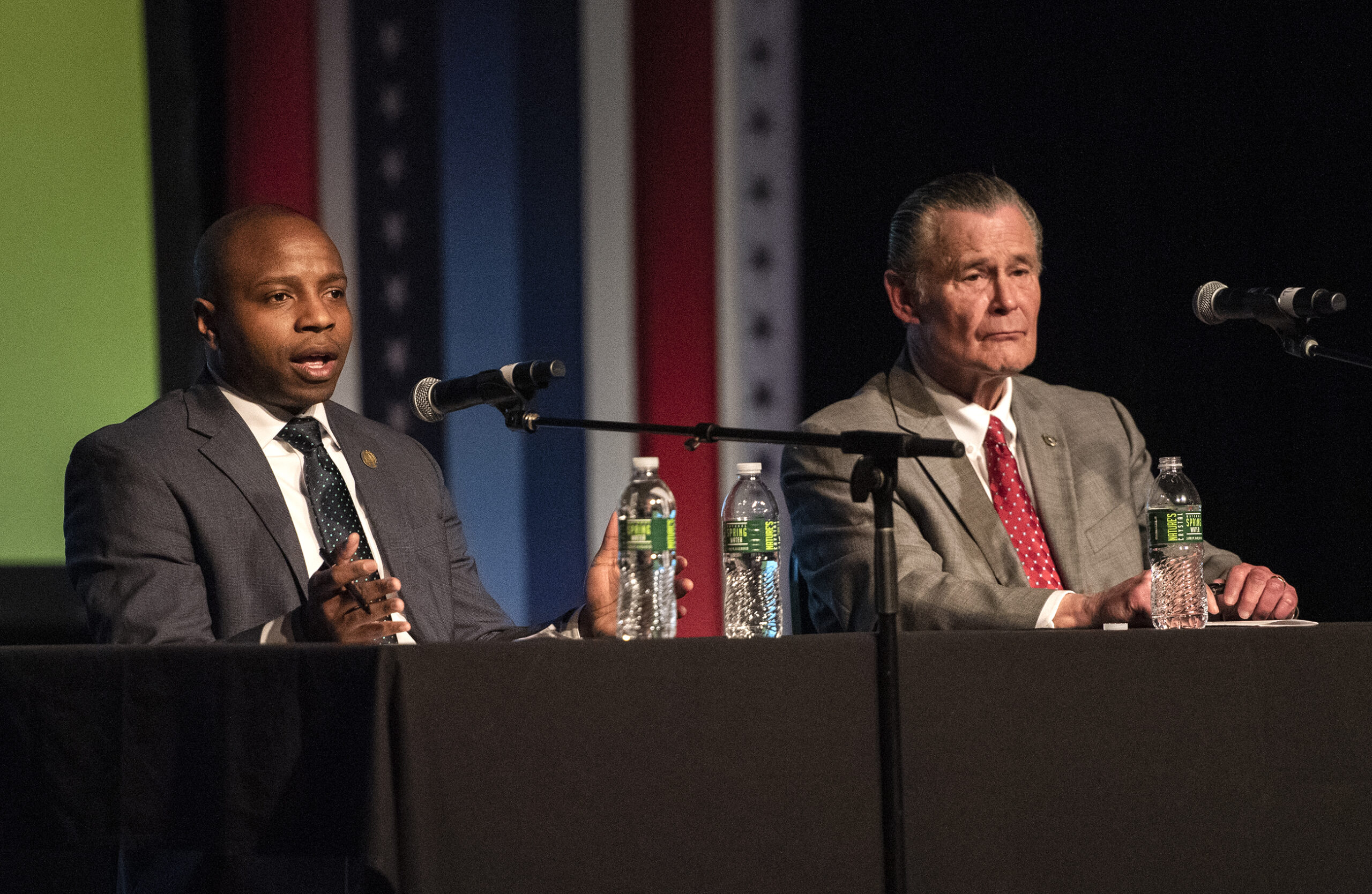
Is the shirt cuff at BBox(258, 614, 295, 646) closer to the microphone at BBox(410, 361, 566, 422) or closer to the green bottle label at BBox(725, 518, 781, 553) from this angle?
the microphone at BBox(410, 361, 566, 422)

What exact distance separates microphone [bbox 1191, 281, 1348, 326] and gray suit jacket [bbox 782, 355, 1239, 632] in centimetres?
54

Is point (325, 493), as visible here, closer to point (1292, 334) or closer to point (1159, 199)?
point (1292, 334)

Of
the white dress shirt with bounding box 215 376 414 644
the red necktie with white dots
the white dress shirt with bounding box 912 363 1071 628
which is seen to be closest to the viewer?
the white dress shirt with bounding box 215 376 414 644

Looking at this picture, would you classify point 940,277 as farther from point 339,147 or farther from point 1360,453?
point 339,147

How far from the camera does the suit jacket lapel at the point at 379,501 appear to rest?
8.32ft

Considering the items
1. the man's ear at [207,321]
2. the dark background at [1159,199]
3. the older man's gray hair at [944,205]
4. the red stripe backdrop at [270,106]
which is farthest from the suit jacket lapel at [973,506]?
the red stripe backdrop at [270,106]

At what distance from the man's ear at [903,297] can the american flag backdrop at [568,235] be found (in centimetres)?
78

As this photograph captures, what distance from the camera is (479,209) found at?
372 cm

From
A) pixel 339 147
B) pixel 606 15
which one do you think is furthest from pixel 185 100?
pixel 606 15

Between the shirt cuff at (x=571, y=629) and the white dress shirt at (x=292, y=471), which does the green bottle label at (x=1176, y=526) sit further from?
the white dress shirt at (x=292, y=471)

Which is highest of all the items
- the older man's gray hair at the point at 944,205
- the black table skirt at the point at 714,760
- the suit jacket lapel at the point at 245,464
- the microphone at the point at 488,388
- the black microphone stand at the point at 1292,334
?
the older man's gray hair at the point at 944,205

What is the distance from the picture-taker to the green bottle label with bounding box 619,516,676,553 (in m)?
1.87

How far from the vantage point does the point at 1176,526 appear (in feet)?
6.86

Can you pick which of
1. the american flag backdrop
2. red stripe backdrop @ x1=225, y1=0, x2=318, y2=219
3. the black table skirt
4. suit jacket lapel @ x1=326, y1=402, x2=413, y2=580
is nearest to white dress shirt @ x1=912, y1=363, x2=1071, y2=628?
the american flag backdrop
